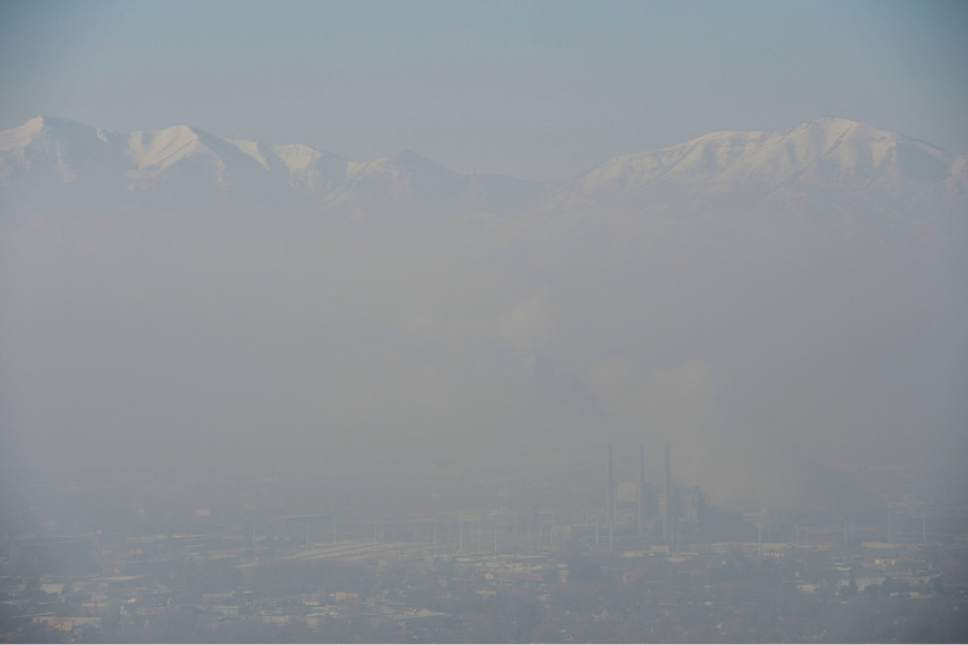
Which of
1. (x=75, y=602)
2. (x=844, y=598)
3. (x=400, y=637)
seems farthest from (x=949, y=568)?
(x=75, y=602)

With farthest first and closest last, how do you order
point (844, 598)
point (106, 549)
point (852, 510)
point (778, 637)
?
point (852, 510), point (106, 549), point (844, 598), point (778, 637)

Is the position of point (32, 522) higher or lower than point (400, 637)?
higher

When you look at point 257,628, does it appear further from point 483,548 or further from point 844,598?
point 844,598

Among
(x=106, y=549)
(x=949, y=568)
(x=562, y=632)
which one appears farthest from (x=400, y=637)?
(x=949, y=568)

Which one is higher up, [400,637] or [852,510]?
[852,510]

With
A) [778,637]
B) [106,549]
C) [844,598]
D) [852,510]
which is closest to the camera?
[778,637]

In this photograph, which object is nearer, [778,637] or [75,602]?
[778,637]

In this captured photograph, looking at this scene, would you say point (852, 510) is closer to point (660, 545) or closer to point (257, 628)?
point (660, 545)

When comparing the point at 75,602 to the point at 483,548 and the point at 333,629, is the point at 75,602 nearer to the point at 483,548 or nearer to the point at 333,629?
the point at 333,629

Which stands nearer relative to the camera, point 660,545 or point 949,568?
point 949,568
